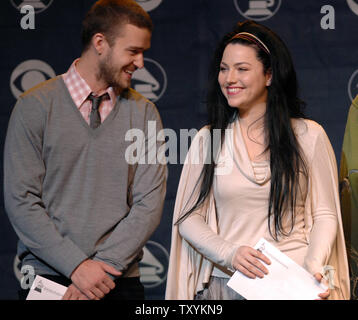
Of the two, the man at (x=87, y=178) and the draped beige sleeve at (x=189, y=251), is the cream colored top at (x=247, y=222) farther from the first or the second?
the man at (x=87, y=178)

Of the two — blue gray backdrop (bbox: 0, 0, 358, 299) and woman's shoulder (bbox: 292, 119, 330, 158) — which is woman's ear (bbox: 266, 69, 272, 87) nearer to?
woman's shoulder (bbox: 292, 119, 330, 158)

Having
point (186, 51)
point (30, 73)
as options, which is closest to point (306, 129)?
point (186, 51)

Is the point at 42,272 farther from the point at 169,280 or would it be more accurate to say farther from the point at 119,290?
the point at 169,280

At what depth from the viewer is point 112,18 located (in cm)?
248

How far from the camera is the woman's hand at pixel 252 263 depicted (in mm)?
2213

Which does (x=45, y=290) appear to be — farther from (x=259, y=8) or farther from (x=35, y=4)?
(x=259, y=8)

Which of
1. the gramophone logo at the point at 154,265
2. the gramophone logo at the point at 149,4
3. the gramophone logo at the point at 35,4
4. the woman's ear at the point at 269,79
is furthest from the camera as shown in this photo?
the gramophone logo at the point at 154,265

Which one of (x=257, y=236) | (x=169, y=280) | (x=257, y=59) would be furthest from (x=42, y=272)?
(x=257, y=59)

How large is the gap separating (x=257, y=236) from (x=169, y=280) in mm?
411

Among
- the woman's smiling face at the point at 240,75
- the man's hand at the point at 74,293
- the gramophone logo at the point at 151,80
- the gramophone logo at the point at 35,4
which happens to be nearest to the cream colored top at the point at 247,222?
the woman's smiling face at the point at 240,75

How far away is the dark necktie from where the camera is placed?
244 centimetres

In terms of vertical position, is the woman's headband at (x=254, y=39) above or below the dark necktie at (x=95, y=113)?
above

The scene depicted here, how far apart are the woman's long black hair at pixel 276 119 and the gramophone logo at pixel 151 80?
26.6 inches

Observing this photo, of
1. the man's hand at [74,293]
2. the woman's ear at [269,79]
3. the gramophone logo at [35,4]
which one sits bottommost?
the man's hand at [74,293]
